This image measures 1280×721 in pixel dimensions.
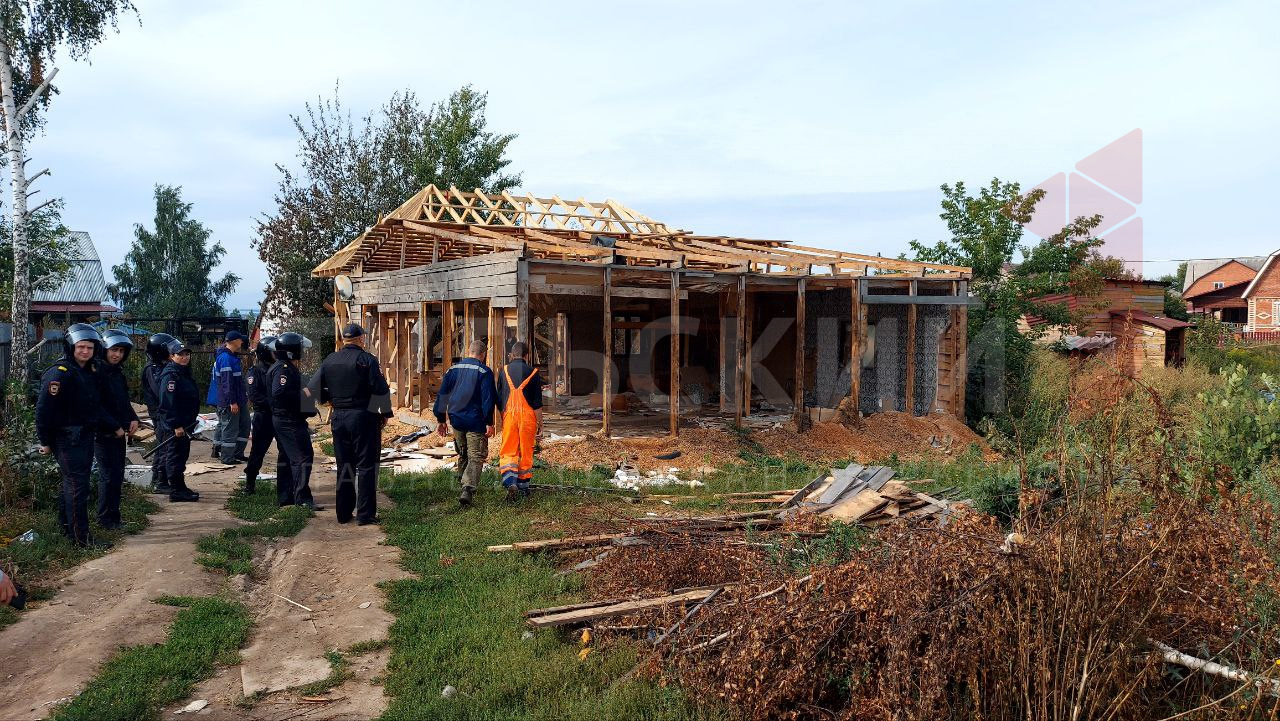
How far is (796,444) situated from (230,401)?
8758mm

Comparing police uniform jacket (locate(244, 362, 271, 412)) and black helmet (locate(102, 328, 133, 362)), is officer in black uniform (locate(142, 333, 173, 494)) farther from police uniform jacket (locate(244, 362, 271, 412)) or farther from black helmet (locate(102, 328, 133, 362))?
black helmet (locate(102, 328, 133, 362))

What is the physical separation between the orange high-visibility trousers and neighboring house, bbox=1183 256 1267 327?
1458 inches

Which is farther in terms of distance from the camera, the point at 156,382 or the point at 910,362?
the point at 910,362

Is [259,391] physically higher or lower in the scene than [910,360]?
lower

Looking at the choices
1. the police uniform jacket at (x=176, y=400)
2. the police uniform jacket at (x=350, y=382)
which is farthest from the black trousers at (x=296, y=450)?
the police uniform jacket at (x=176, y=400)

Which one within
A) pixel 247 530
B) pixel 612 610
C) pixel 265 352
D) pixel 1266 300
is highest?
pixel 1266 300

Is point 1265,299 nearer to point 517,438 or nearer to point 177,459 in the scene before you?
point 517,438

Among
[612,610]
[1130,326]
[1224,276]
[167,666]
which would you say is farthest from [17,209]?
[1224,276]

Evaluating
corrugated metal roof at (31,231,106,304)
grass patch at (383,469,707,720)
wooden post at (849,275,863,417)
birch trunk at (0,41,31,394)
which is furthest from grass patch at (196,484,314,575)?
corrugated metal roof at (31,231,106,304)

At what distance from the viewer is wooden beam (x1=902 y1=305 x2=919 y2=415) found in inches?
621

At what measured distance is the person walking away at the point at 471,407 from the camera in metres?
8.38

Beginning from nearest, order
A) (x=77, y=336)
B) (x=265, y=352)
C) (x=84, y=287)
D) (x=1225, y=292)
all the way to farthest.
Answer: (x=77, y=336) → (x=265, y=352) → (x=84, y=287) → (x=1225, y=292)

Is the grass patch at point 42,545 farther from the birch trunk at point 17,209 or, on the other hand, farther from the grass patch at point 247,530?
the birch trunk at point 17,209

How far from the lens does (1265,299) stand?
36.6m
